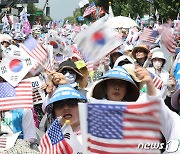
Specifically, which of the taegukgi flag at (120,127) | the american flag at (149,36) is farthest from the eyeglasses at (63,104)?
the american flag at (149,36)

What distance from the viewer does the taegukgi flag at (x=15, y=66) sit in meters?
5.02

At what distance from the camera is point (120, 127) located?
2750 mm

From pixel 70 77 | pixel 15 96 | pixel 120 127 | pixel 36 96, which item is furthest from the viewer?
pixel 70 77

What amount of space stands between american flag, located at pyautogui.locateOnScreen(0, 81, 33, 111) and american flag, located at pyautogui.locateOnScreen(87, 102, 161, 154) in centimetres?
189

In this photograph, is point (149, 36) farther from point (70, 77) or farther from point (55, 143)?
point (55, 143)

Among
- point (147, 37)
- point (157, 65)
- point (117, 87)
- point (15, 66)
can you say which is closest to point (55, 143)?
point (117, 87)

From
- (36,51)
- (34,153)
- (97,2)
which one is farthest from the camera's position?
(97,2)

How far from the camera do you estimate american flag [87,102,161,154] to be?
2.72 m

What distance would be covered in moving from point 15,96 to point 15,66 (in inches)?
25.6

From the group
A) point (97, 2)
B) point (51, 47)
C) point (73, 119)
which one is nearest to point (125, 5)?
point (97, 2)

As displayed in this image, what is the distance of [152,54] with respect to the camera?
24.3 feet

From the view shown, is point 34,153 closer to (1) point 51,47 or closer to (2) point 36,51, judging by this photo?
(2) point 36,51

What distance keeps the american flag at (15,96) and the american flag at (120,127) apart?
6.20 ft

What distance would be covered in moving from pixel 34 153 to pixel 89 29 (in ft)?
6.50
